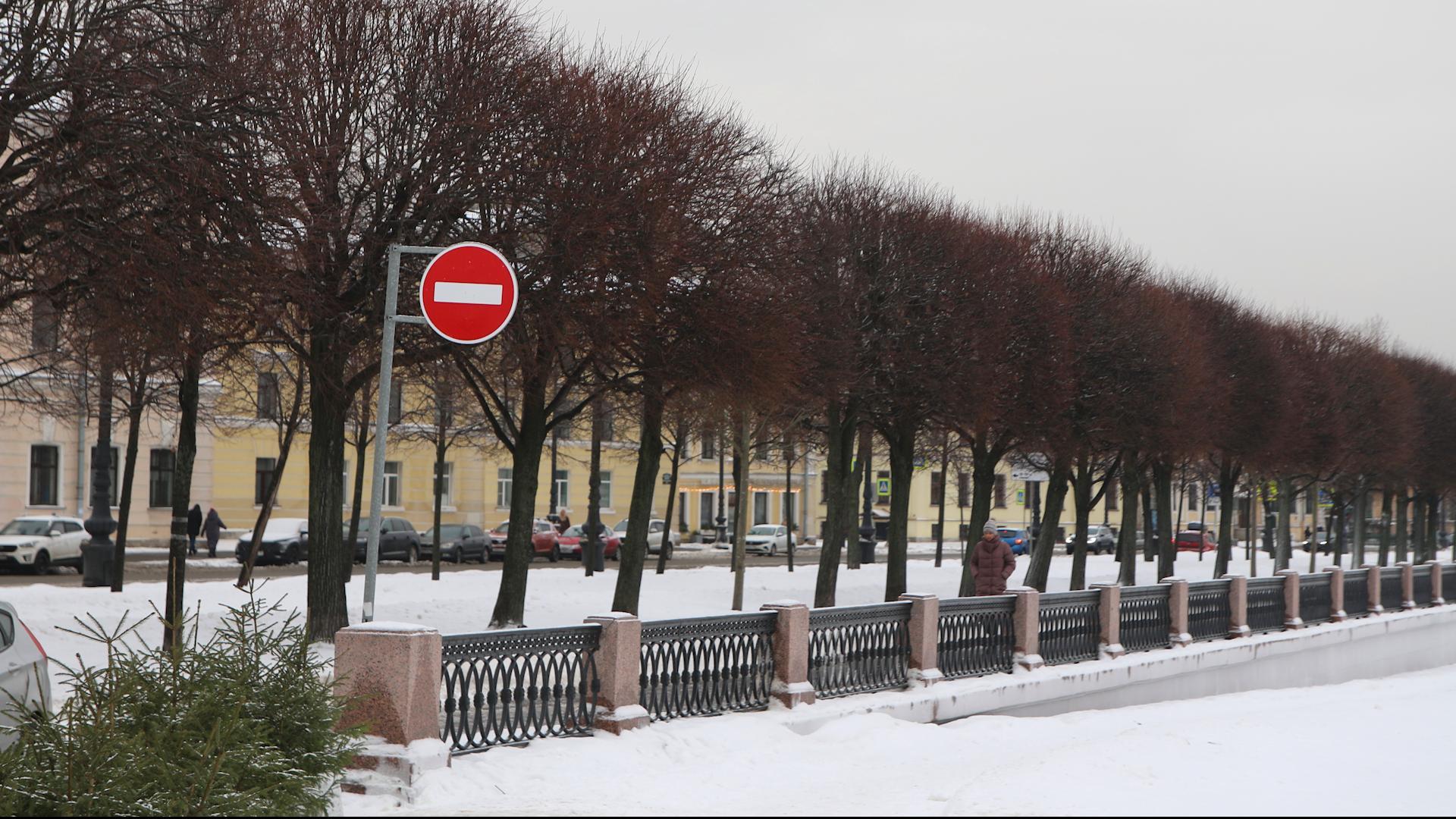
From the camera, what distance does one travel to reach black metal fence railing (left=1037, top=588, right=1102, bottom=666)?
17438 millimetres

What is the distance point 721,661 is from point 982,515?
18.1 m

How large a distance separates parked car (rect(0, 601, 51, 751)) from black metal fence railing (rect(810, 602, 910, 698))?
6314 mm

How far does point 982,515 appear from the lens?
30.3 metres

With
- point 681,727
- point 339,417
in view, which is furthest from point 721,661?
point 339,417

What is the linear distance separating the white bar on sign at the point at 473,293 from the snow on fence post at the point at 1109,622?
37.0ft

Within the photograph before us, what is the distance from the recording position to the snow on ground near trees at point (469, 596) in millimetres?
19072

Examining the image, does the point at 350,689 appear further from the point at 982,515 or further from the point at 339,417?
the point at 982,515

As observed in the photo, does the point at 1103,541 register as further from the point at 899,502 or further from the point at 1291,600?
the point at 1291,600

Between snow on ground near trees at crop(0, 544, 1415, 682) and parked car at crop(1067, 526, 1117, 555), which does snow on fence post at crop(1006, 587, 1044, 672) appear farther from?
parked car at crop(1067, 526, 1117, 555)

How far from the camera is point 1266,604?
81.8 ft

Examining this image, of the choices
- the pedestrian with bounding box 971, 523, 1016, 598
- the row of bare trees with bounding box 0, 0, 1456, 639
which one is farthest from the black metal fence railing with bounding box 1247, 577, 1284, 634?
the pedestrian with bounding box 971, 523, 1016, 598

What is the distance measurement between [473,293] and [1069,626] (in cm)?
1069

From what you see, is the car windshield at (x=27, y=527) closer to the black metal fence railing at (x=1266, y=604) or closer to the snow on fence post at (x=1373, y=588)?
the black metal fence railing at (x=1266, y=604)

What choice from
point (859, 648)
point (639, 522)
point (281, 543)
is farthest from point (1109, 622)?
point (281, 543)
